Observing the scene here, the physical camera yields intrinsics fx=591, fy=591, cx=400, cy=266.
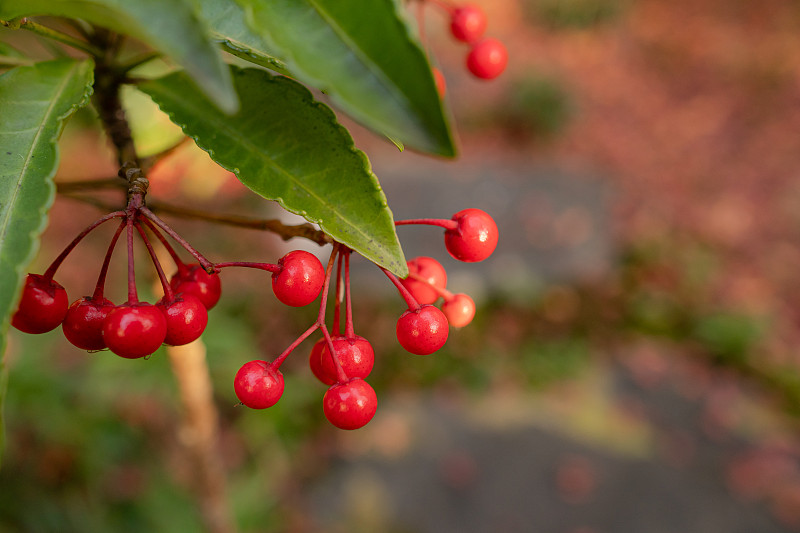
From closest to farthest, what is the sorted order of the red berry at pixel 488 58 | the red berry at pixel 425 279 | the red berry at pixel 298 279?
the red berry at pixel 298 279
the red berry at pixel 425 279
the red berry at pixel 488 58

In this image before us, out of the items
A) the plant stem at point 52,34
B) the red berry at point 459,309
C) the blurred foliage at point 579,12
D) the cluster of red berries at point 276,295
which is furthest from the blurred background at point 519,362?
→ the blurred foliage at point 579,12

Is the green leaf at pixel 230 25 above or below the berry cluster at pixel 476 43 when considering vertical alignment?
below

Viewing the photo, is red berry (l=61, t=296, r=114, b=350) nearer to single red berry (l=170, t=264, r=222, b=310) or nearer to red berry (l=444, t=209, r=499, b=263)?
single red berry (l=170, t=264, r=222, b=310)

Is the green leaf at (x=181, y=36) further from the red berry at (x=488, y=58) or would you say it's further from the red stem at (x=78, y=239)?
the red berry at (x=488, y=58)

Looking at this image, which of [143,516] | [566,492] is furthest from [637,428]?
Result: [143,516]

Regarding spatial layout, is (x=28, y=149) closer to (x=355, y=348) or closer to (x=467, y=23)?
(x=355, y=348)

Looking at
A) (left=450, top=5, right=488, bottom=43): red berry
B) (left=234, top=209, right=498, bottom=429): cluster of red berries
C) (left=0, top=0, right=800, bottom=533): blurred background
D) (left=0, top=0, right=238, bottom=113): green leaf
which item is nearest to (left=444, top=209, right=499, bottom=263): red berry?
(left=234, top=209, right=498, bottom=429): cluster of red berries

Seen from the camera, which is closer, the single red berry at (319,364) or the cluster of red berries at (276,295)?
the cluster of red berries at (276,295)
